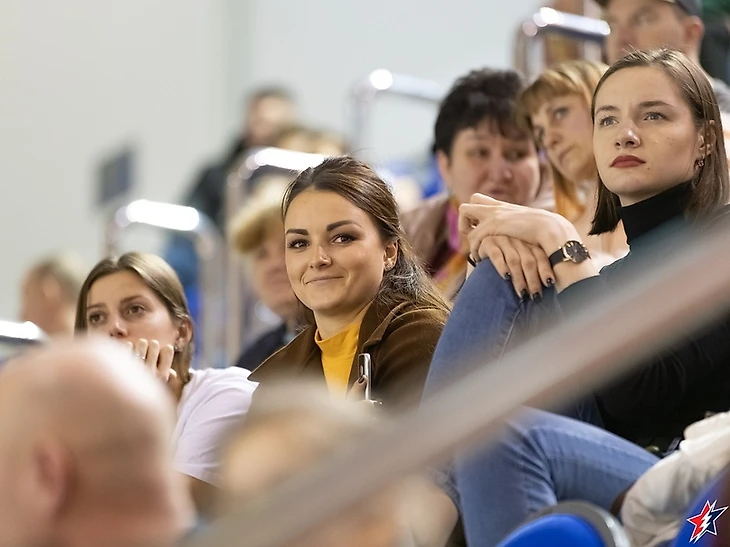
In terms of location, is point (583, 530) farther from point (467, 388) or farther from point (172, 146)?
point (172, 146)

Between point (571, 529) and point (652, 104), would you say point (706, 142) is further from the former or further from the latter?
point (571, 529)

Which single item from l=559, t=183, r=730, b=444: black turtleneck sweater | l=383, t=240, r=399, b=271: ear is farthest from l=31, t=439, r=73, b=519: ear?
l=383, t=240, r=399, b=271: ear

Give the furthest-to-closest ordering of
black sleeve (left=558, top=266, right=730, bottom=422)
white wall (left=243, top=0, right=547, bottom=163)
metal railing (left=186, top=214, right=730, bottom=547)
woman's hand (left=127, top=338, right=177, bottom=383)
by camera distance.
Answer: white wall (left=243, top=0, right=547, bottom=163) < woman's hand (left=127, top=338, right=177, bottom=383) < black sleeve (left=558, top=266, right=730, bottom=422) < metal railing (left=186, top=214, right=730, bottom=547)

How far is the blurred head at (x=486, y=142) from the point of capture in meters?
2.64

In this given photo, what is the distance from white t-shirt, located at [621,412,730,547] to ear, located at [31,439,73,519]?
694 mm

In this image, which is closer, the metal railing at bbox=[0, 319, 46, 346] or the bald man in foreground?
the bald man in foreground

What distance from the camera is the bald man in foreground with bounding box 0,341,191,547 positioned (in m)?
1.06

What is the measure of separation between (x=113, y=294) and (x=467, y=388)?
155 centimetres

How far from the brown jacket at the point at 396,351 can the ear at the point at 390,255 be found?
0.07 metres

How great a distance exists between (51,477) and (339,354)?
107 cm

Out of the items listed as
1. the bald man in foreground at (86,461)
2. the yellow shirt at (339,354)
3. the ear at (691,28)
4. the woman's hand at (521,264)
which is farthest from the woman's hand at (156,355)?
the bald man in foreground at (86,461)

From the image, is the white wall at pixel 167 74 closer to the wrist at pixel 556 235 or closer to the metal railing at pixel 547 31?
the metal railing at pixel 547 31

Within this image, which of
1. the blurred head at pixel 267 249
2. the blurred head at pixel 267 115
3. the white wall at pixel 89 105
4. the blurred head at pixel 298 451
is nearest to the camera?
the blurred head at pixel 298 451

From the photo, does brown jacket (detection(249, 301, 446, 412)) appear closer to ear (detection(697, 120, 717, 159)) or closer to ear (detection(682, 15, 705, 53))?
ear (detection(697, 120, 717, 159))
